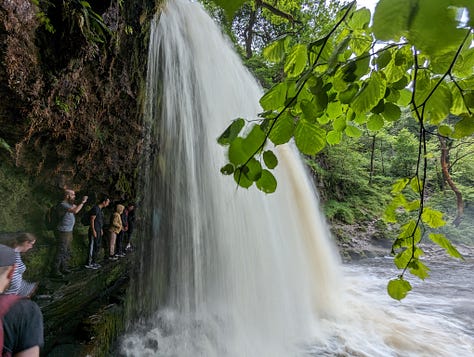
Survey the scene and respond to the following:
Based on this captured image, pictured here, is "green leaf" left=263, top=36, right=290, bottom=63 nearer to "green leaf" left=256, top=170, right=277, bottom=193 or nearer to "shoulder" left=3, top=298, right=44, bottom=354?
"green leaf" left=256, top=170, right=277, bottom=193

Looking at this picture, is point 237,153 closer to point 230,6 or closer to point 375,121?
point 230,6

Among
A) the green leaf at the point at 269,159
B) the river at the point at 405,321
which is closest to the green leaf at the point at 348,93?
the green leaf at the point at 269,159

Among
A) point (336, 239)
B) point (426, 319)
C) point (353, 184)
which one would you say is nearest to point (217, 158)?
point (426, 319)

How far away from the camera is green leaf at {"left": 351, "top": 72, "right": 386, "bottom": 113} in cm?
89

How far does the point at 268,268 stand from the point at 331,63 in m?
5.54

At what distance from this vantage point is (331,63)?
734mm

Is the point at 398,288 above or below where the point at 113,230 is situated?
below

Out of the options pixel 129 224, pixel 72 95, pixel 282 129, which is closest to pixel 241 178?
pixel 282 129

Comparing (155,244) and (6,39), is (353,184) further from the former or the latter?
(6,39)

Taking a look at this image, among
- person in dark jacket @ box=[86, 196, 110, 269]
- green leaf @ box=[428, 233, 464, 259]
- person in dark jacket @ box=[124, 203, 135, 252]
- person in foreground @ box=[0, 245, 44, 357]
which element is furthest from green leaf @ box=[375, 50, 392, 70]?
person in dark jacket @ box=[124, 203, 135, 252]

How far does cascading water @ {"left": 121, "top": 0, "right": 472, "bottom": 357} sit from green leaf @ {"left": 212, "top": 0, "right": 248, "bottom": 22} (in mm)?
5007

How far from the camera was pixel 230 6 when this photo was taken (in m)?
0.53

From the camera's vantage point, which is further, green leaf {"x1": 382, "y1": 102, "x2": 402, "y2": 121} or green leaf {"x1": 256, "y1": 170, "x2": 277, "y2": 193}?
green leaf {"x1": 382, "y1": 102, "x2": 402, "y2": 121}

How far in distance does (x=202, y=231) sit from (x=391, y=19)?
5482mm
